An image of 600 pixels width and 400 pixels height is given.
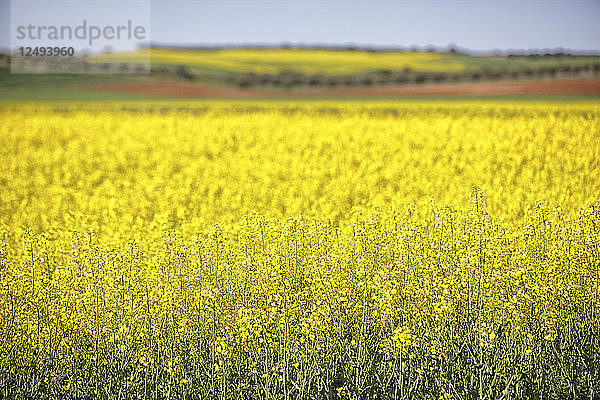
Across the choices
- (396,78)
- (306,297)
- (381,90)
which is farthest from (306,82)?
(306,297)

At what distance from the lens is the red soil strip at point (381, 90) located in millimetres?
30578

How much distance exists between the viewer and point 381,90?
36094mm

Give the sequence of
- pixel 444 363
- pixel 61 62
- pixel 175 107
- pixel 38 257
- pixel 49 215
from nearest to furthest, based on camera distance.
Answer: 1. pixel 444 363
2. pixel 38 257
3. pixel 49 215
4. pixel 175 107
5. pixel 61 62

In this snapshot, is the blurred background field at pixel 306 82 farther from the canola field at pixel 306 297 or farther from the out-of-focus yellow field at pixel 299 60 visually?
the canola field at pixel 306 297

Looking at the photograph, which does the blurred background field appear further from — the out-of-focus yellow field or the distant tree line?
the out-of-focus yellow field

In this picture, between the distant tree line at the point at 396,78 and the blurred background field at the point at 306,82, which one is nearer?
the blurred background field at the point at 306,82

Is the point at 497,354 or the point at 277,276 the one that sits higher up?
the point at 277,276

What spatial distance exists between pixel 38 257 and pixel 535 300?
5.79 meters

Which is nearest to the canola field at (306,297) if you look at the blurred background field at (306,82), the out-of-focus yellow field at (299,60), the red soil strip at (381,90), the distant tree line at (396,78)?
the red soil strip at (381,90)

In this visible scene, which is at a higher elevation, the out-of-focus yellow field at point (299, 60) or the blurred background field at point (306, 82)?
the out-of-focus yellow field at point (299, 60)

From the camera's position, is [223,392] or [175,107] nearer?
[223,392]

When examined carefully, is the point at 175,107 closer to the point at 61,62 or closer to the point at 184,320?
the point at 61,62

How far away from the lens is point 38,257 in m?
8.06

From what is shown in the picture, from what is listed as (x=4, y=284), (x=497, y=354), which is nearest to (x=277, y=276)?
(x=497, y=354)
